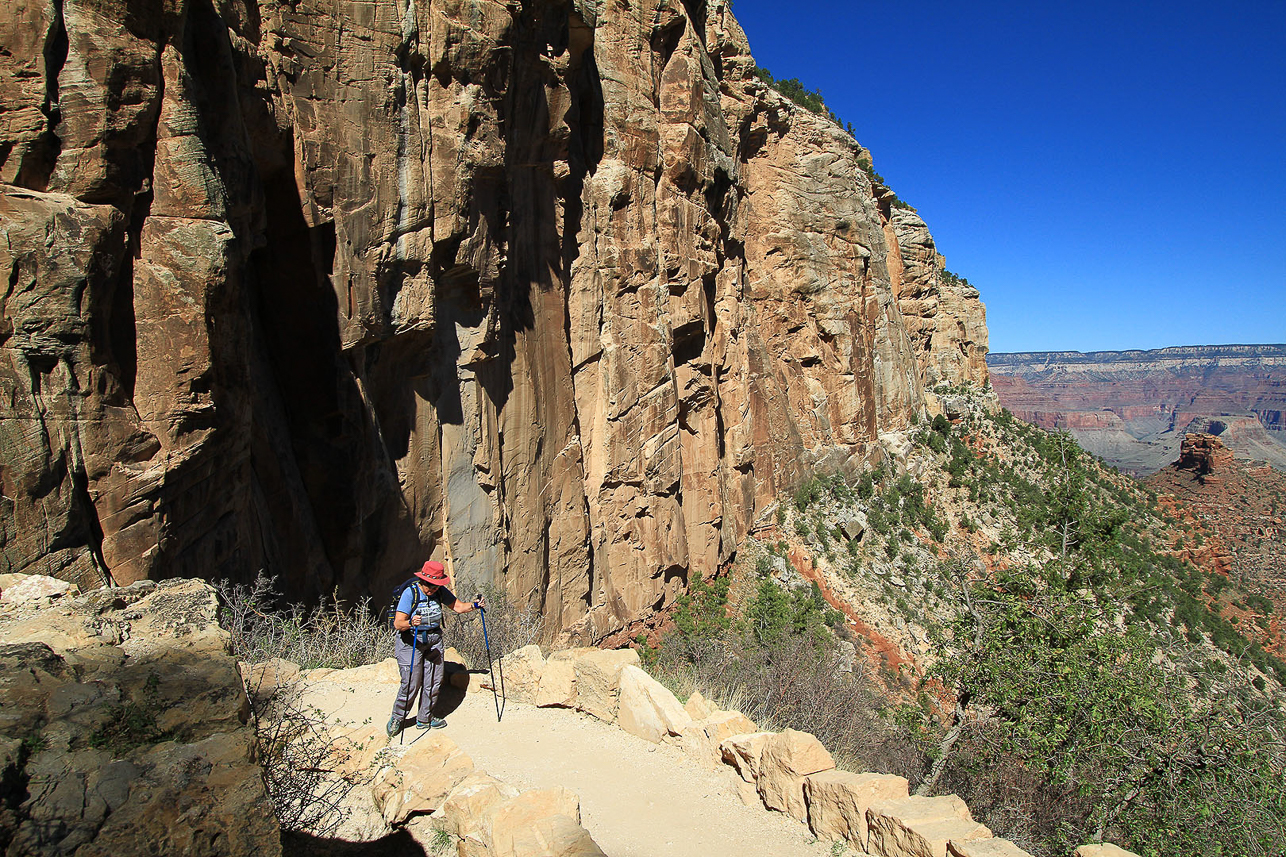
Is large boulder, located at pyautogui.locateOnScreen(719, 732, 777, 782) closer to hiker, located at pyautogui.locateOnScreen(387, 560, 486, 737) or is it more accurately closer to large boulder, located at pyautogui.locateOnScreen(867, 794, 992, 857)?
large boulder, located at pyautogui.locateOnScreen(867, 794, 992, 857)

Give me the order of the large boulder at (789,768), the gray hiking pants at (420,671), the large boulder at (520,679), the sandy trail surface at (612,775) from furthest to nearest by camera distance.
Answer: the large boulder at (520,679) < the gray hiking pants at (420,671) < the large boulder at (789,768) < the sandy trail surface at (612,775)

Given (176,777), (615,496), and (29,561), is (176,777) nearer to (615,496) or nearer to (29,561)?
(29,561)

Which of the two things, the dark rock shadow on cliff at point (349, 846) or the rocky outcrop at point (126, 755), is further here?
the dark rock shadow on cliff at point (349, 846)

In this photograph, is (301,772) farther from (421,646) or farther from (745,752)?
(745,752)

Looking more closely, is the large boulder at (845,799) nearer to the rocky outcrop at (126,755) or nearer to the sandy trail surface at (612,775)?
the sandy trail surface at (612,775)

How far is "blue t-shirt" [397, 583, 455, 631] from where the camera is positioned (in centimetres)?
681

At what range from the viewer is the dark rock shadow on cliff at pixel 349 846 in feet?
14.7

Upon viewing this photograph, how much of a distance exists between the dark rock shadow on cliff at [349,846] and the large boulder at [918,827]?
11.2 ft

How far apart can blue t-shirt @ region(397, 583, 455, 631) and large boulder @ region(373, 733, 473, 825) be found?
1124mm

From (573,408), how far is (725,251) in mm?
11084

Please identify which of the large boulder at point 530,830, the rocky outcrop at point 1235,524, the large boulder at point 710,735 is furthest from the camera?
the rocky outcrop at point 1235,524

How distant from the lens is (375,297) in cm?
1051

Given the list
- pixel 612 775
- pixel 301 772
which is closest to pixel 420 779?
pixel 301 772

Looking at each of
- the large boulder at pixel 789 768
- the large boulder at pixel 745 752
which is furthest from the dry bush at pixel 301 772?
the large boulder at pixel 789 768
